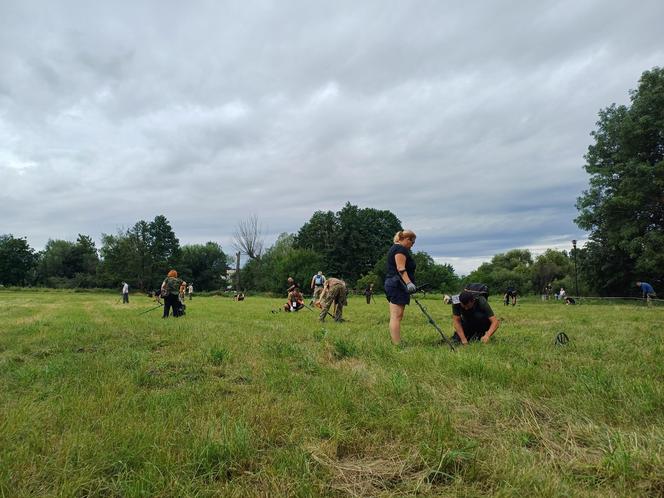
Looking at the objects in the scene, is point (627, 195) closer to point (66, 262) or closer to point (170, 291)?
point (170, 291)

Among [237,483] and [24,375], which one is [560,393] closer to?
[237,483]

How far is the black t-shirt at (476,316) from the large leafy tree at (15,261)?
98107mm

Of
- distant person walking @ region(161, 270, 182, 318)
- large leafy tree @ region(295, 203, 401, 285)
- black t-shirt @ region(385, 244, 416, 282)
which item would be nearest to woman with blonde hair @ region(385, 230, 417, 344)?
black t-shirt @ region(385, 244, 416, 282)

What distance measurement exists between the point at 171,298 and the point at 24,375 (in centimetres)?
908

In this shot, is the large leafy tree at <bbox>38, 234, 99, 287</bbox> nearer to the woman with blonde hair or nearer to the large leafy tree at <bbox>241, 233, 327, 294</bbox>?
the large leafy tree at <bbox>241, 233, 327, 294</bbox>

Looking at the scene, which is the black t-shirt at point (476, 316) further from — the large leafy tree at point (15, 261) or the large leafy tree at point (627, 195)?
the large leafy tree at point (15, 261)

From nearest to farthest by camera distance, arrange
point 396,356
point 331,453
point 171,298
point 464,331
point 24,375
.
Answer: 1. point 331,453
2. point 24,375
3. point 396,356
4. point 464,331
5. point 171,298

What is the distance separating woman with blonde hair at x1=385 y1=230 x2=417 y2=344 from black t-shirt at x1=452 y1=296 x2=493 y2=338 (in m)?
1.00

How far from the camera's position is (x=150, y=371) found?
470 centimetres

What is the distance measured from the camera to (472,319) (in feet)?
23.4

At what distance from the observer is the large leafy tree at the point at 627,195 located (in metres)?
29.4

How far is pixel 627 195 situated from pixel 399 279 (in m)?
32.1

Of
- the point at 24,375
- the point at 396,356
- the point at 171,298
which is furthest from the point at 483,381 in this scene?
the point at 171,298

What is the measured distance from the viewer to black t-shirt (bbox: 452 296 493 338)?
7016 mm
